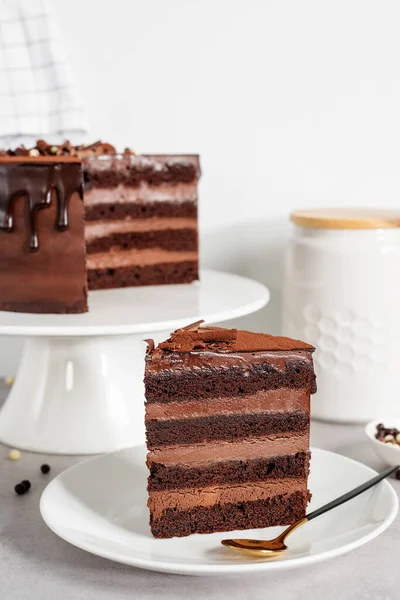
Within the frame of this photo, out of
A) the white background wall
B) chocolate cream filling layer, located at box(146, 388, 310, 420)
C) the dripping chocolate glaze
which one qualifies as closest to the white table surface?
chocolate cream filling layer, located at box(146, 388, 310, 420)

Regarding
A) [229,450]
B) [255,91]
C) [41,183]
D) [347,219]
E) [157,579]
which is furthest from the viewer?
[255,91]

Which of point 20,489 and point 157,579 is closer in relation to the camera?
point 157,579

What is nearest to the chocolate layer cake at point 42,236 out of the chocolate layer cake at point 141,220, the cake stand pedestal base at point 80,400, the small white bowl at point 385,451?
the cake stand pedestal base at point 80,400

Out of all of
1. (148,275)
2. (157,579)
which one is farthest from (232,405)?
(148,275)

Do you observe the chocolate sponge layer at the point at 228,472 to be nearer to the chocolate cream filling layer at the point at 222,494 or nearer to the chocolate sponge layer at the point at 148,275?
the chocolate cream filling layer at the point at 222,494

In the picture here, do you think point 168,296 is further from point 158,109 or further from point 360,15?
point 360,15

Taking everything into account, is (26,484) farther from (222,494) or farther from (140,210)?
(140,210)

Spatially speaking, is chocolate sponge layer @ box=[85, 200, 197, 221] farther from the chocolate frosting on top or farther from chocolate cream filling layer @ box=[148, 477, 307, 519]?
chocolate cream filling layer @ box=[148, 477, 307, 519]
